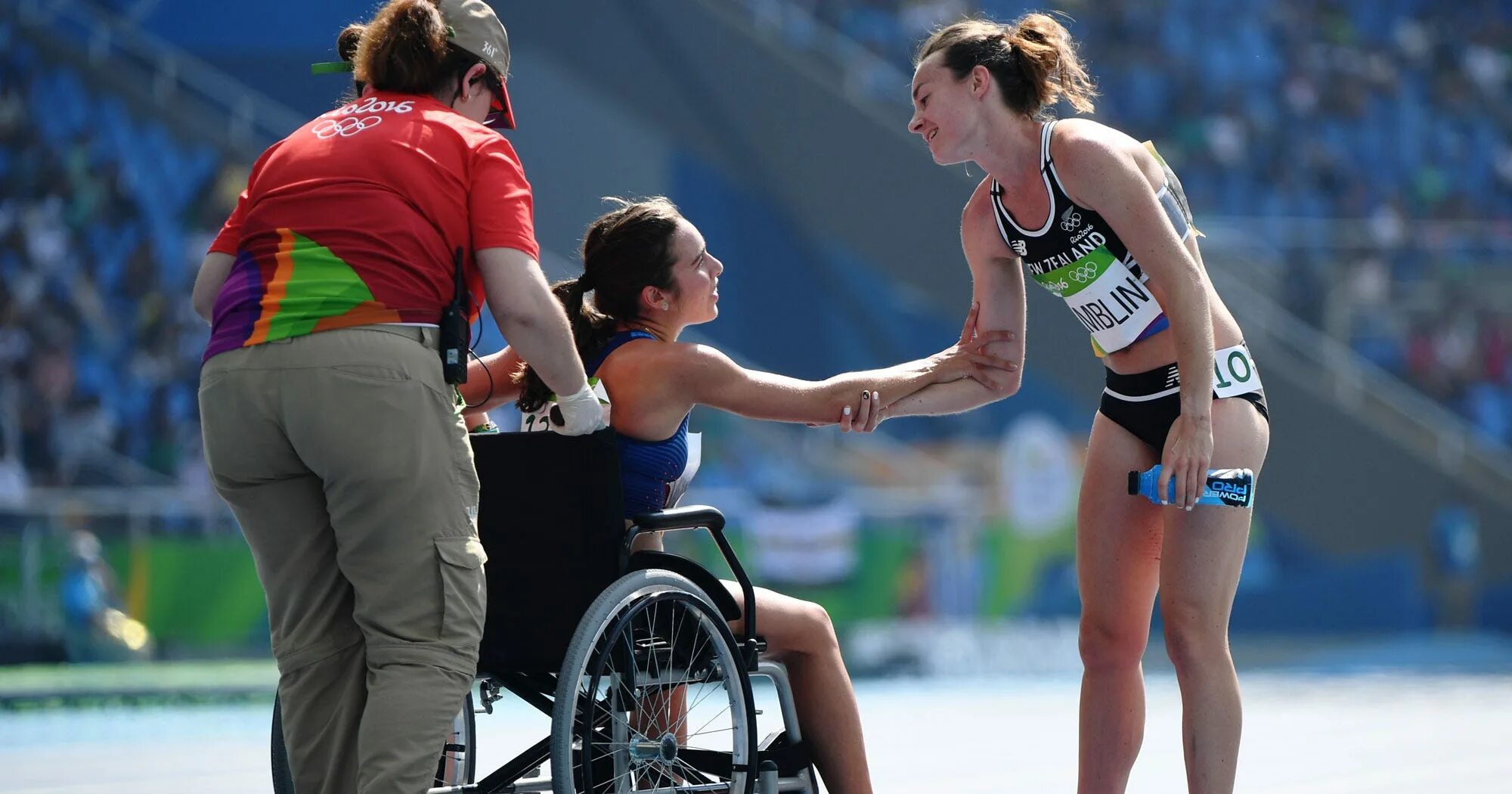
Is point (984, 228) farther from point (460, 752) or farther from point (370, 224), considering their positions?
point (460, 752)

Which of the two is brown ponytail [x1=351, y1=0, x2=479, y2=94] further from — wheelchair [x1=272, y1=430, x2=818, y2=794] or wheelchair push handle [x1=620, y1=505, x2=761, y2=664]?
wheelchair push handle [x1=620, y1=505, x2=761, y2=664]

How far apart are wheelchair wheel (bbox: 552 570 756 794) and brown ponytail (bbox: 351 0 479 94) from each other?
0.98m

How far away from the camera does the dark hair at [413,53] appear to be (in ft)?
9.73

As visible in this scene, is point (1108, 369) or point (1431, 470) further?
point (1431, 470)

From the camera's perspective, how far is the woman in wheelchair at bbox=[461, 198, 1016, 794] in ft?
11.0

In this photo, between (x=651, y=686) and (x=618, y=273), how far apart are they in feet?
3.02

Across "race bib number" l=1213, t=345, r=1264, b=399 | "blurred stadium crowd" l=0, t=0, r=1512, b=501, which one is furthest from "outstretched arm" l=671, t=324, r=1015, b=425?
"blurred stadium crowd" l=0, t=0, r=1512, b=501

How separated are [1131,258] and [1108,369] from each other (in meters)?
0.37

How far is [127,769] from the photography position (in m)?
5.95

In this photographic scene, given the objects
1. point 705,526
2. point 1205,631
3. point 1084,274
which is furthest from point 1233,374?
point 705,526

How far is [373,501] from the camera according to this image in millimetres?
2752

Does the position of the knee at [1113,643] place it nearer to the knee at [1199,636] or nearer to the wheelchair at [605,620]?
the knee at [1199,636]

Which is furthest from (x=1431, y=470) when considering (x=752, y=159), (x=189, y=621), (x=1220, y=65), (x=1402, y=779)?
(x=189, y=621)

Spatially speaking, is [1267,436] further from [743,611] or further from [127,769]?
[127,769]
